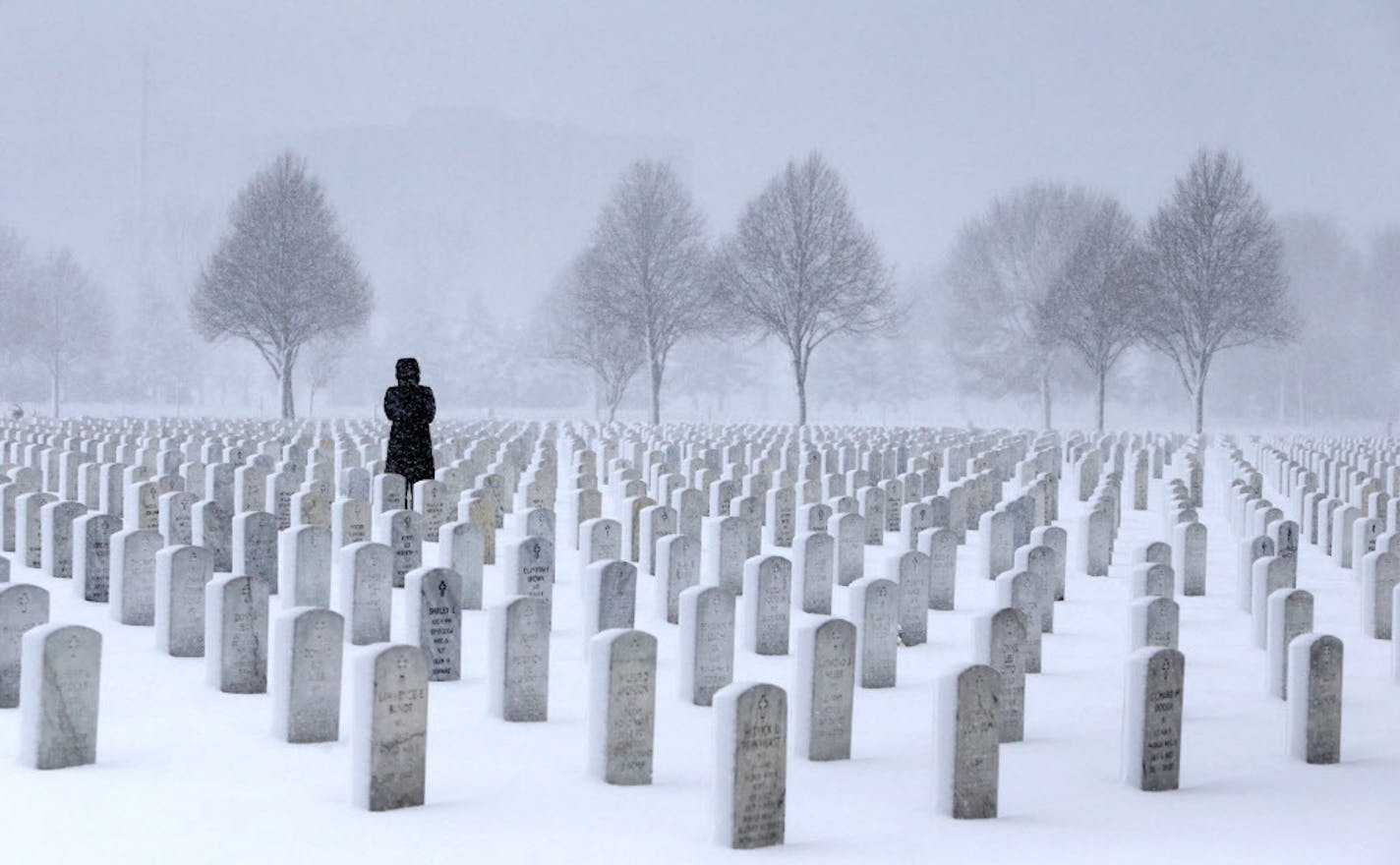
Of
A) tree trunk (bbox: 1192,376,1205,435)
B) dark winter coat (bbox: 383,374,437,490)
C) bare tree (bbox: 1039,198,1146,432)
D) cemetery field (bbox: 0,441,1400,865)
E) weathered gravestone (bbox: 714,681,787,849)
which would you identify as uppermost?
bare tree (bbox: 1039,198,1146,432)

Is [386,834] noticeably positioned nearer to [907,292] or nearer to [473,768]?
[473,768]

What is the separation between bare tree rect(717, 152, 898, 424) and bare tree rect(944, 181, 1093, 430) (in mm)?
14886

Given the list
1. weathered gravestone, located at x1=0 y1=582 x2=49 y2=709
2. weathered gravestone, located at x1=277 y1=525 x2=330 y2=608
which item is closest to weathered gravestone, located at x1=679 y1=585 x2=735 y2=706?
weathered gravestone, located at x1=277 y1=525 x2=330 y2=608

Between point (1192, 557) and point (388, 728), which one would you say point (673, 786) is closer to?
point (388, 728)

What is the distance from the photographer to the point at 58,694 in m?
6.83

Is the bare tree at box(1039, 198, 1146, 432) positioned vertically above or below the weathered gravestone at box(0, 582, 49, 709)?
above

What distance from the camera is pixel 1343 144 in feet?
449

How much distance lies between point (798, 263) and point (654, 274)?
4.35 m

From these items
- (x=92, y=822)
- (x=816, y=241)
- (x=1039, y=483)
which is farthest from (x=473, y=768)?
(x=816, y=241)

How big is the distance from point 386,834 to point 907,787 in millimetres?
2255

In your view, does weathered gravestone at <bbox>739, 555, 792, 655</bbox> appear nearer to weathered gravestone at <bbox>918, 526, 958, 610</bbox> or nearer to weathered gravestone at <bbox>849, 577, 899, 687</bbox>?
weathered gravestone at <bbox>849, 577, 899, 687</bbox>

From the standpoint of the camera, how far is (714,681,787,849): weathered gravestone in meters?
5.95

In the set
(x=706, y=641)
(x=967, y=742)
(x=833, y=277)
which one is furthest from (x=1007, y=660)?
(x=833, y=277)

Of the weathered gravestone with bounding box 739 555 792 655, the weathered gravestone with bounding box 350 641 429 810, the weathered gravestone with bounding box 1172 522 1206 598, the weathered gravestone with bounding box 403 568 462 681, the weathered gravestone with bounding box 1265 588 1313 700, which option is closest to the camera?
the weathered gravestone with bounding box 350 641 429 810
